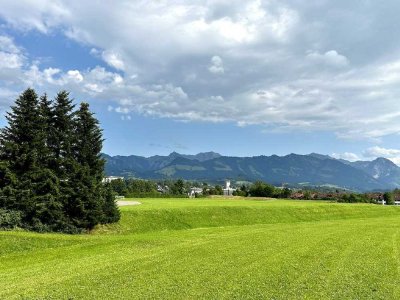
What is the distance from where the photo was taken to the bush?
1553 inches

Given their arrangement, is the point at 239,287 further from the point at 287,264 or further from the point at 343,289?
the point at 287,264

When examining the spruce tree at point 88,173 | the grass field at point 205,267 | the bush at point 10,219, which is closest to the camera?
the grass field at point 205,267

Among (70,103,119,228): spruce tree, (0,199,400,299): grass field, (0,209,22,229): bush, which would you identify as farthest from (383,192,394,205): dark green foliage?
(0,209,22,229): bush

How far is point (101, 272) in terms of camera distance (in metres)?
19.7

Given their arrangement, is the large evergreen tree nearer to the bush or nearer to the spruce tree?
the bush

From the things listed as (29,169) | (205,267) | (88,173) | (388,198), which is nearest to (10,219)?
(29,169)

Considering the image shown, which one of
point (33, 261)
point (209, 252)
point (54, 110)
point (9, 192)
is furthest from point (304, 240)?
point (54, 110)

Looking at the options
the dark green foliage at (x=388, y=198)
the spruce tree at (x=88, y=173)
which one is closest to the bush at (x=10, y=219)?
the spruce tree at (x=88, y=173)

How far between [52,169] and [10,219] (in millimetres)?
7986

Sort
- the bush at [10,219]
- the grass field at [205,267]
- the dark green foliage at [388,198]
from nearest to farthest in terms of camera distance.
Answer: the grass field at [205,267] < the bush at [10,219] < the dark green foliage at [388,198]

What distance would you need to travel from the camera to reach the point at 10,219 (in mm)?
39812

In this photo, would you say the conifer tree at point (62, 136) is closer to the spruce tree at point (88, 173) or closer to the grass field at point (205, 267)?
the spruce tree at point (88, 173)

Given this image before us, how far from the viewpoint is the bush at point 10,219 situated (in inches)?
1553

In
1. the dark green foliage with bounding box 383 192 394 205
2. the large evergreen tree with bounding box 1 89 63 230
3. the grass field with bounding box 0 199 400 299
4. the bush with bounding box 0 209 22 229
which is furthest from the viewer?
the dark green foliage with bounding box 383 192 394 205
